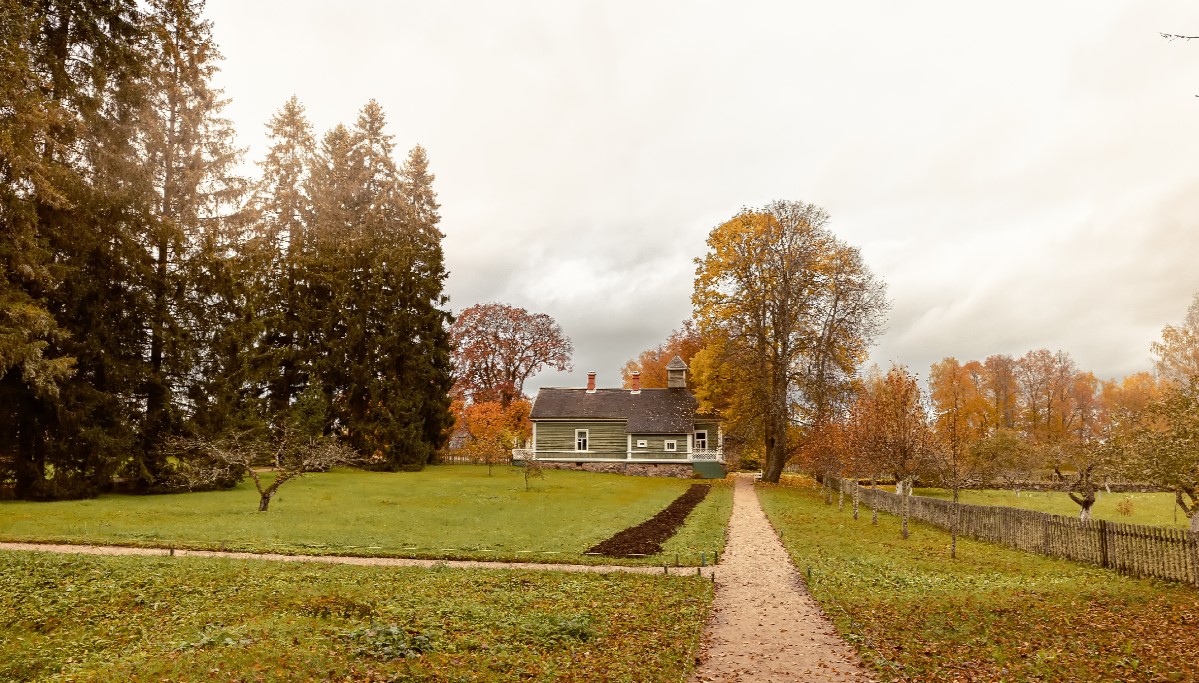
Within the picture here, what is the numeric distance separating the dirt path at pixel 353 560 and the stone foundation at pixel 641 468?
34.1 meters

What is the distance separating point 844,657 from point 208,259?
1335 inches

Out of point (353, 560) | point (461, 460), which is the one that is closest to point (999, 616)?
point (353, 560)

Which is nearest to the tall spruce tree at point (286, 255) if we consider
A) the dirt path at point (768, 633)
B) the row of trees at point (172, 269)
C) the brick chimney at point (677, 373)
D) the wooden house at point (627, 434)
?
the row of trees at point (172, 269)

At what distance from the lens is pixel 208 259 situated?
A: 33125 millimetres

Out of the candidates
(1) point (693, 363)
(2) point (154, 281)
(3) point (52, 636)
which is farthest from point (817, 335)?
(3) point (52, 636)

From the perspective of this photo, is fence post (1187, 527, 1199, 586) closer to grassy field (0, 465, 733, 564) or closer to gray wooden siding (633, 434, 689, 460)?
grassy field (0, 465, 733, 564)

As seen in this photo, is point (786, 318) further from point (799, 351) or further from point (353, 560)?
point (353, 560)

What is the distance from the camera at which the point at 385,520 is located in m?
22.6

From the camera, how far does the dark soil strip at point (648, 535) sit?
17.2 metres

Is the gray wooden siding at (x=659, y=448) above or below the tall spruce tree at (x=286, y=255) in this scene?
below

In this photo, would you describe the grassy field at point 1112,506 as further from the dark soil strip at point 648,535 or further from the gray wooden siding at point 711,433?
the gray wooden siding at point 711,433

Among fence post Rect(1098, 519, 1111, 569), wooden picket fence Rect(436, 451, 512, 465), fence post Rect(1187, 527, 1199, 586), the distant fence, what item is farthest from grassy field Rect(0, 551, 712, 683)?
wooden picket fence Rect(436, 451, 512, 465)

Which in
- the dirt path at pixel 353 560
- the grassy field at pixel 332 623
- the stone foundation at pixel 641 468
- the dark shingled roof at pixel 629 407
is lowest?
the stone foundation at pixel 641 468

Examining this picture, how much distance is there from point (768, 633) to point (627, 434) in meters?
41.3
